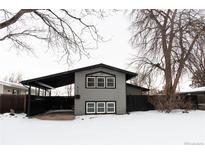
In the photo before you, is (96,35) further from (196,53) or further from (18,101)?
(196,53)

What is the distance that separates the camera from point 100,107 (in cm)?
1239

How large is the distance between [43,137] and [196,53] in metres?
12.6

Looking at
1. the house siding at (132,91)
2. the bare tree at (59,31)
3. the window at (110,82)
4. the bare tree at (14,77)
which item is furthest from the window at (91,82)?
the bare tree at (14,77)

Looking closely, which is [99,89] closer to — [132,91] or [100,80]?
[100,80]

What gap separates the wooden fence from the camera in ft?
43.3

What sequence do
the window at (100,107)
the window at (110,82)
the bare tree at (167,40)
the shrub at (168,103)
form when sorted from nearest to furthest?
1. the window at (100,107)
2. the window at (110,82)
3. the shrub at (168,103)
4. the bare tree at (167,40)

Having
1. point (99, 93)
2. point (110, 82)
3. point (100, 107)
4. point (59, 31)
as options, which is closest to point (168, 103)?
point (110, 82)

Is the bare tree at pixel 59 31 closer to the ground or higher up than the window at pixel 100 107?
higher up

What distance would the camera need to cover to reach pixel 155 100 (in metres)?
13.8

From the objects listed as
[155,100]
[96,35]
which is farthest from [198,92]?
[96,35]

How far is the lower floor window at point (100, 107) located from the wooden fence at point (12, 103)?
4.77 m

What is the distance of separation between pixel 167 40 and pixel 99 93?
6653 mm

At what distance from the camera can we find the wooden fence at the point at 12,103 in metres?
13.2

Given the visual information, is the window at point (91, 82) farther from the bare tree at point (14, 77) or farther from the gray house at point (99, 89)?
the bare tree at point (14, 77)
